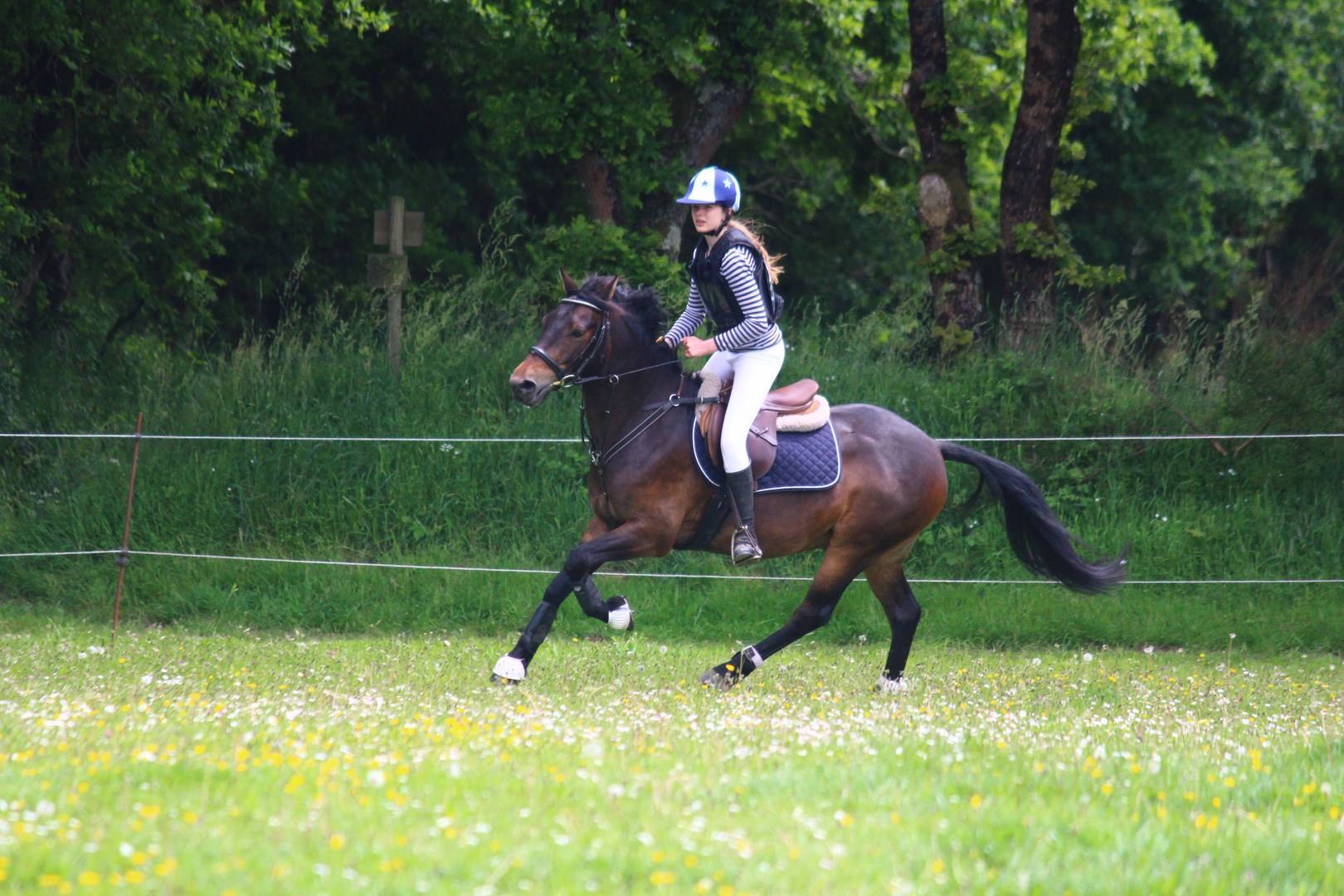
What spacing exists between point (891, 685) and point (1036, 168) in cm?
907

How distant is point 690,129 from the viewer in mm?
18750

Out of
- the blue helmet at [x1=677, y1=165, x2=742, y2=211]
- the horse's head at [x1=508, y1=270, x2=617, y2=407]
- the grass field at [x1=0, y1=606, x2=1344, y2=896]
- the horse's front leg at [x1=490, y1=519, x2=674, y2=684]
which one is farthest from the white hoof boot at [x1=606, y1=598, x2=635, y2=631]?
the blue helmet at [x1=677, y1=165, x2=742, y2=211]

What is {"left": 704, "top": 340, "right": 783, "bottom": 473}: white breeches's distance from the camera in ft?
28.6

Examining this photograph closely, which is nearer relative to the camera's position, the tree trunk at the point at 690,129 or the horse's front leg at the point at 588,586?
the horse's front leg at the point at 588,586

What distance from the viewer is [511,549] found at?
44.4ft

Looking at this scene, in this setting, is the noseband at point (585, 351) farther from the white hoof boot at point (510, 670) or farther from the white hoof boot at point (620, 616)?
the white hoof boot at point (510, 670)

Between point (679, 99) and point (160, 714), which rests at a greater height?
point (679, 99)

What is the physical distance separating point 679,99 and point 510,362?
542 centimetres

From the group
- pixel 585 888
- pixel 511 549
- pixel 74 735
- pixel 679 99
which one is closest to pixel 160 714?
pixel 74 735

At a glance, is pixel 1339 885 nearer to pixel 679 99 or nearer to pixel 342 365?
pixel 342 365

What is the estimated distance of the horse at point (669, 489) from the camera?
27.5ft

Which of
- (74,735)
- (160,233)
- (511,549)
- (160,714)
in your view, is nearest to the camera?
(74,735)

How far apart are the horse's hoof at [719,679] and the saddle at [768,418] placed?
1214mm

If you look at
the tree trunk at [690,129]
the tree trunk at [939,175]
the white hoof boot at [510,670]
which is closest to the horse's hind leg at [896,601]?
the white hoof boot at [510,670]
